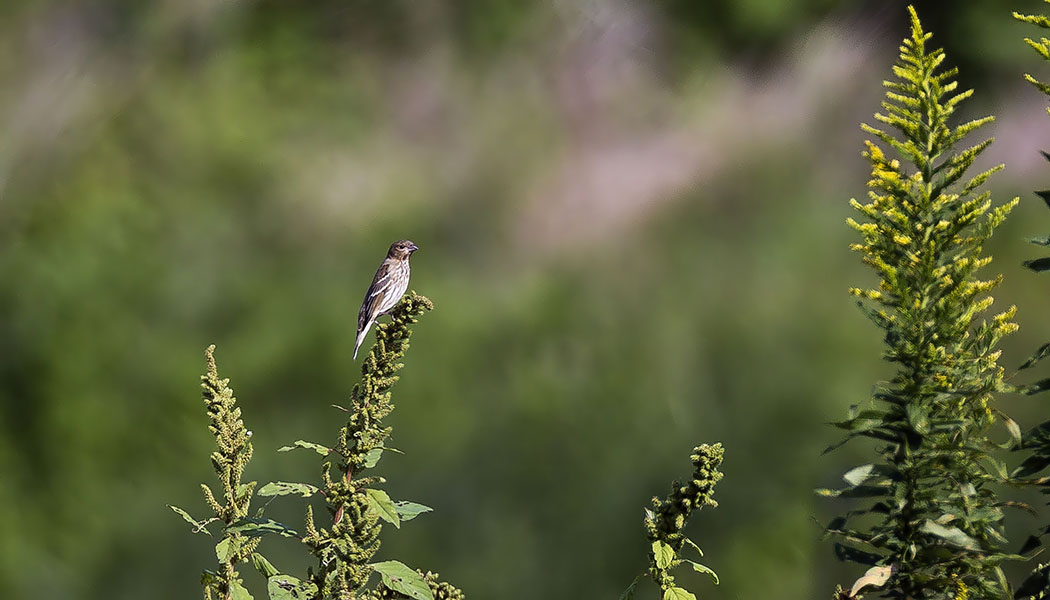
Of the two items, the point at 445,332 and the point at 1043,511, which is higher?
the point at 445,332

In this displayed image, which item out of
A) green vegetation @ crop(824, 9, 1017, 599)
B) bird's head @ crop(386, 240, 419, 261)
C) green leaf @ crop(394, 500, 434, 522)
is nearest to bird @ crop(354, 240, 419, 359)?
bird's head @ crop(386, 240, 419, 261)

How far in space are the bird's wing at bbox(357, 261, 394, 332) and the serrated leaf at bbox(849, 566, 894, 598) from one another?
3.87ft

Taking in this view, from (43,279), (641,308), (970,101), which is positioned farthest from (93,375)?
(970,101)

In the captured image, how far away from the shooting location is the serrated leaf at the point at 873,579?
2.80ft

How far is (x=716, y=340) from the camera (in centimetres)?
338

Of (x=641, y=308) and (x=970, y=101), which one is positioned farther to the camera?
(x=641, y=308)

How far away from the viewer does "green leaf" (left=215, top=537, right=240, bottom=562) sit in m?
0.79

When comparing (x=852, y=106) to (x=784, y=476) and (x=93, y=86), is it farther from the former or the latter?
(x=93, y=86)

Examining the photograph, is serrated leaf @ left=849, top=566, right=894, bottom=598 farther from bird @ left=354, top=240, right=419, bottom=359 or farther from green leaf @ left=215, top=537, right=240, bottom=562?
bird @ left=354, top=240, right=419, bottom=359

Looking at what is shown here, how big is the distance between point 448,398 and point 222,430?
2596mm

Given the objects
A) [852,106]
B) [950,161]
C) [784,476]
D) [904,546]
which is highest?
[852,106]

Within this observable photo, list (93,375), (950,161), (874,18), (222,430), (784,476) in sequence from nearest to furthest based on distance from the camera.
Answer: (222,430), (950,161), (784,476), (874,18), (93,375)

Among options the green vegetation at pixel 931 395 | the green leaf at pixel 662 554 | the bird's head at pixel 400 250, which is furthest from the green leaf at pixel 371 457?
the bird's head at pixel 400 250

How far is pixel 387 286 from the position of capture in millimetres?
1994
